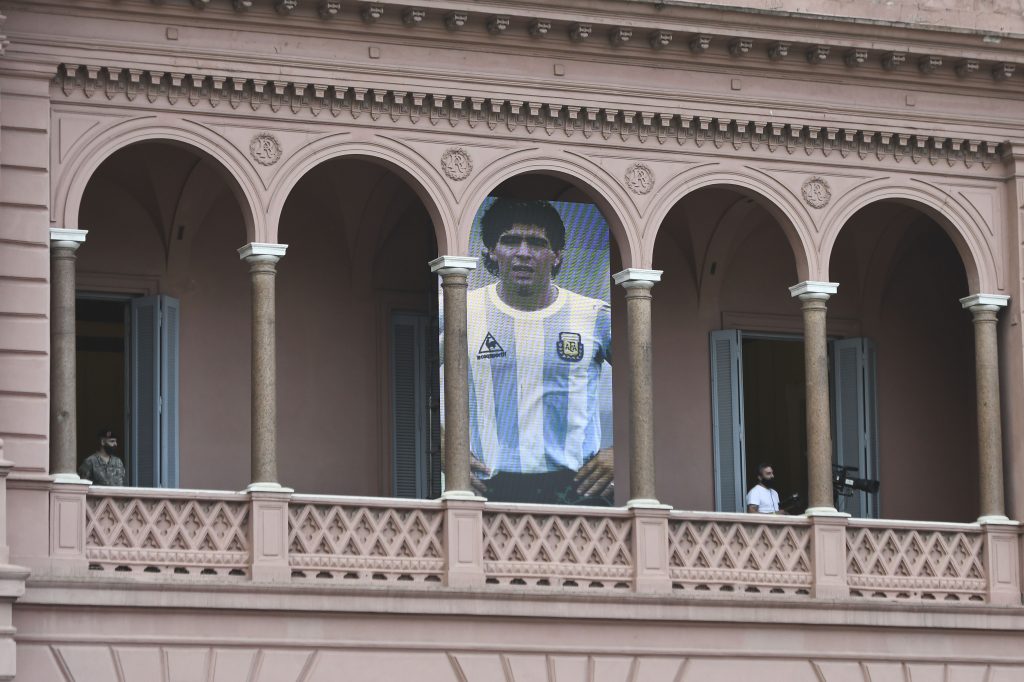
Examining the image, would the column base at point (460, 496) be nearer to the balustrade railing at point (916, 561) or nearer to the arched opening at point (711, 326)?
the balustrade railing at point (916, 561)

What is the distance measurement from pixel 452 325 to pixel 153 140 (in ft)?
11.1

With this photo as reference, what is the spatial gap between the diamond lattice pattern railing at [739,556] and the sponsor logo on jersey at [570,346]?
193 cm

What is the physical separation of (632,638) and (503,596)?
1406mm

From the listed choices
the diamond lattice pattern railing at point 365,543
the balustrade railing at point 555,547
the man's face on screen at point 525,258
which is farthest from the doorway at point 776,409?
the diamond lattice pattern railing at point 365,543

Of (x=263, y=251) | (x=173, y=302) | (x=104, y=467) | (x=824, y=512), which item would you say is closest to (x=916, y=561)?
(x=824, y=512)

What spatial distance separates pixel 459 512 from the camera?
79.3 feet

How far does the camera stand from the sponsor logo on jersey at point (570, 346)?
25.5m

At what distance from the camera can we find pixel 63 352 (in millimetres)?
23062

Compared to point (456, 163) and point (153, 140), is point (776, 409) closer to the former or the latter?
point (456, 163)

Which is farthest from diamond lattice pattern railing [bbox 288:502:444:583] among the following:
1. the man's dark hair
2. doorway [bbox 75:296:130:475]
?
doorway [bbox 75:296:130:475]

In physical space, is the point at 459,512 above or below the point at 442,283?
below

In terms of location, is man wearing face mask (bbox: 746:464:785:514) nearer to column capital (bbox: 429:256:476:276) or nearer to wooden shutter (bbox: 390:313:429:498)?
wooden shutter (bbox: 390:313:429:498)

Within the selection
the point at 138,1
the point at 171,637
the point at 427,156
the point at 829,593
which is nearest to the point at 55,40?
the point at 138,1

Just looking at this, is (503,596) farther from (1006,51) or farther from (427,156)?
(1006,51)
